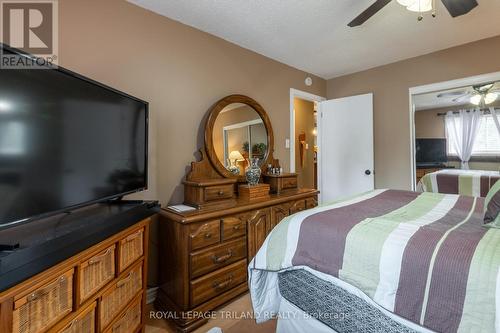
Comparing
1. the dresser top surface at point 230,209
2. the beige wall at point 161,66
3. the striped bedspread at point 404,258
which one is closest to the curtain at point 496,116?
the striped bedspread at point 404,258

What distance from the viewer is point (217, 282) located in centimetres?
189

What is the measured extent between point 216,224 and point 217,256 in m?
0.25

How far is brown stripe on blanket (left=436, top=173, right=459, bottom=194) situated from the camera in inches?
126

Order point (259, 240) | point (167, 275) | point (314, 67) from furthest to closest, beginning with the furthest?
1. point (314, 67)
2. point (259, 240)
3. point (167, 275)

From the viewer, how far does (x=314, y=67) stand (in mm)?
3465

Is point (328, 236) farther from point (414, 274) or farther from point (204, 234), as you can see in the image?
point (204, 234)

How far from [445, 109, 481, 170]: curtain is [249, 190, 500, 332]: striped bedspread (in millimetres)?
2810

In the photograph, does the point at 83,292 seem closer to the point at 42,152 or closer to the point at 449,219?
the point at 42,152

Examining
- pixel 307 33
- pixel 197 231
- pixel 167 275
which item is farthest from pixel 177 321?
pixel 307 33

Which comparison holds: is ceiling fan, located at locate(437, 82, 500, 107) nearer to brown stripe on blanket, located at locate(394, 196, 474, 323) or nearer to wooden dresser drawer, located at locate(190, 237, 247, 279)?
brown stripe on blanket, located at locate(394, 196, 474, 323)

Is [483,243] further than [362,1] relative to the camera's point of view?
No

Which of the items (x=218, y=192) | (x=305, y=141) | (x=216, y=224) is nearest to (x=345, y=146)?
(x=305, y=141)

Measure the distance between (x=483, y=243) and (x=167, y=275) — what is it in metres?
1.91

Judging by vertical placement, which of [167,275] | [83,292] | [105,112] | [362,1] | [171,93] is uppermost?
[362,1]
